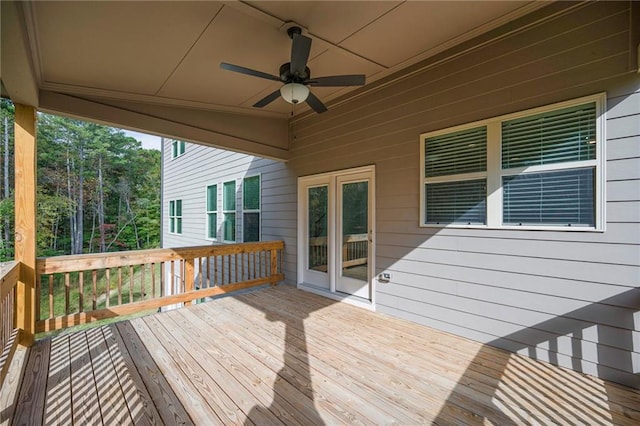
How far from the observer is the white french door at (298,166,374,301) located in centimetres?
429

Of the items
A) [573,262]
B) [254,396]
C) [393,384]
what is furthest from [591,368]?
[254,396]

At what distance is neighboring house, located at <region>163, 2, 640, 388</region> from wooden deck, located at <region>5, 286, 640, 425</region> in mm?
397

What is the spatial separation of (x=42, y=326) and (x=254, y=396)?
2740mm

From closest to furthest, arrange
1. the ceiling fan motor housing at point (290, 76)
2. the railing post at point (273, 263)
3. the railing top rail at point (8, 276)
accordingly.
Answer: the railing top rail at point (8, 276), the ceiling fan motor housing at point (290, 76), the railing post at point (273, 263)

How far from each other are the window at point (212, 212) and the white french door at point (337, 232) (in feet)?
11.1

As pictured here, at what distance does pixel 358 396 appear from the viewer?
2.12 meters

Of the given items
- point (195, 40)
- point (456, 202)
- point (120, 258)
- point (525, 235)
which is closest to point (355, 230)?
point (456, 202)

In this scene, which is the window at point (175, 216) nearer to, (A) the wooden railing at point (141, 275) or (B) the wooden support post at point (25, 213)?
(A) the wooden railing at point (141, 275)

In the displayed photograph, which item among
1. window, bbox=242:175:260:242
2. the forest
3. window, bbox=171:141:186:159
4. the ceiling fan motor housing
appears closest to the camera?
the ceiling fan motor housing

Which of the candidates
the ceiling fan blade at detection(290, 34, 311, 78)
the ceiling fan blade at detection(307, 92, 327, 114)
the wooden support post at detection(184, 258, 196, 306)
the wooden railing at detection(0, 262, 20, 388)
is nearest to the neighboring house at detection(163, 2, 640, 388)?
the ceiling fan blade at detection(307, 92, 327, 114)

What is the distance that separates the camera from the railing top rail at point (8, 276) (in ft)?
7.50

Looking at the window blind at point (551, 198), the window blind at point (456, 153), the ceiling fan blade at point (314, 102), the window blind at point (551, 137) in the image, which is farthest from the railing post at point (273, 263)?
the window blind at point (551, 137)

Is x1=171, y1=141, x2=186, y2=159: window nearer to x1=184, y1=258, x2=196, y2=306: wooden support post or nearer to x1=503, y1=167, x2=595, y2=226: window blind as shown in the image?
x1=184, y1=258, x2=196, y2=306: wooden support post

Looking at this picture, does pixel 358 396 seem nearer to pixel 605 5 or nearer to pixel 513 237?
pixel 513 237
